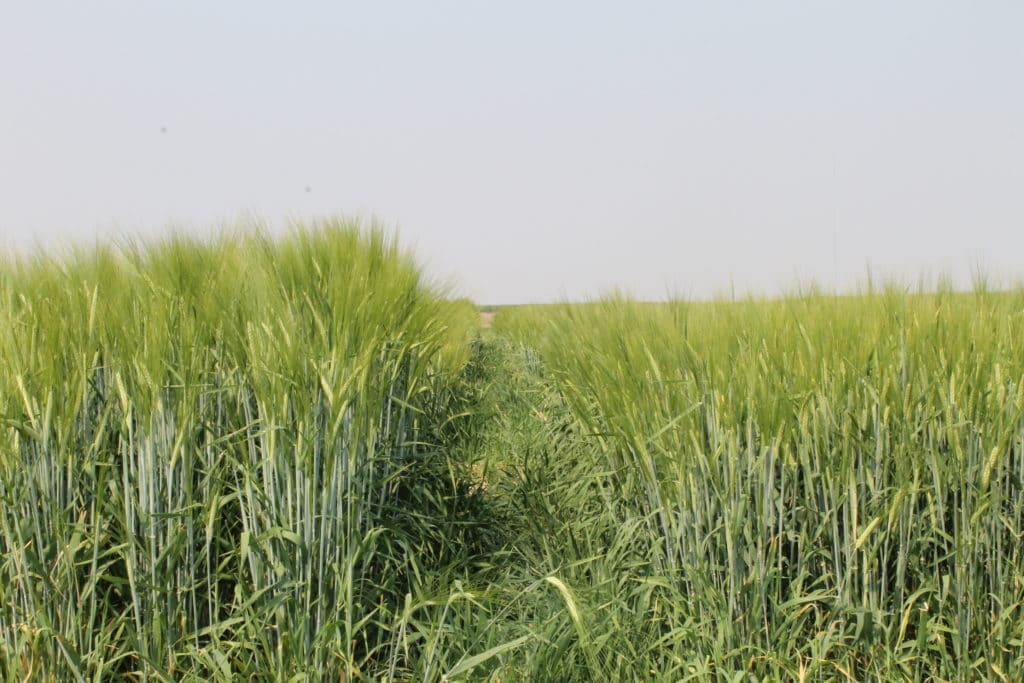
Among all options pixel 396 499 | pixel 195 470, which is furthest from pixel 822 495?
pixel 195 470

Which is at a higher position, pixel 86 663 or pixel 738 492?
pixel 738 492

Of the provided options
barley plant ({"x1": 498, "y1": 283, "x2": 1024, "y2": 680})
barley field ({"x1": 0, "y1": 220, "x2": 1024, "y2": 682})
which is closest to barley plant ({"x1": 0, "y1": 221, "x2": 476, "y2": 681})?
barley field ({"x1": 0, "y1": 220, "x2": 1024, "y2": 682})

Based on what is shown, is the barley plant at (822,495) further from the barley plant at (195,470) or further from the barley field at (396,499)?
the barley plant at (195,470)

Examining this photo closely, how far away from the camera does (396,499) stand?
2271mm

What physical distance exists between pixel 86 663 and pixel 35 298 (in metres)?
0.91

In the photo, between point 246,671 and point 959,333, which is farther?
point 959,333

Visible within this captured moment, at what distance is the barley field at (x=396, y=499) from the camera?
5.90 ft

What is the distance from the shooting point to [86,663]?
5.97ft

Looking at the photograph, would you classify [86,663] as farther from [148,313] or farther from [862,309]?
[862,309]

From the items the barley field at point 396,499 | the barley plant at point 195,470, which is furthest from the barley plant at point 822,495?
the barley plant at point 195,470

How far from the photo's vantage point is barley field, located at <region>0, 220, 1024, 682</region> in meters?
1.80

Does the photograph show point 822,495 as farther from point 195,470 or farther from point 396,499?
point 195,470

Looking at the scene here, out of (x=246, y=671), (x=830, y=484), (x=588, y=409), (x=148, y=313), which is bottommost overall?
(x=246, y=671)

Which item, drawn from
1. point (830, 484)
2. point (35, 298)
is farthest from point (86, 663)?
point (830, 484)
